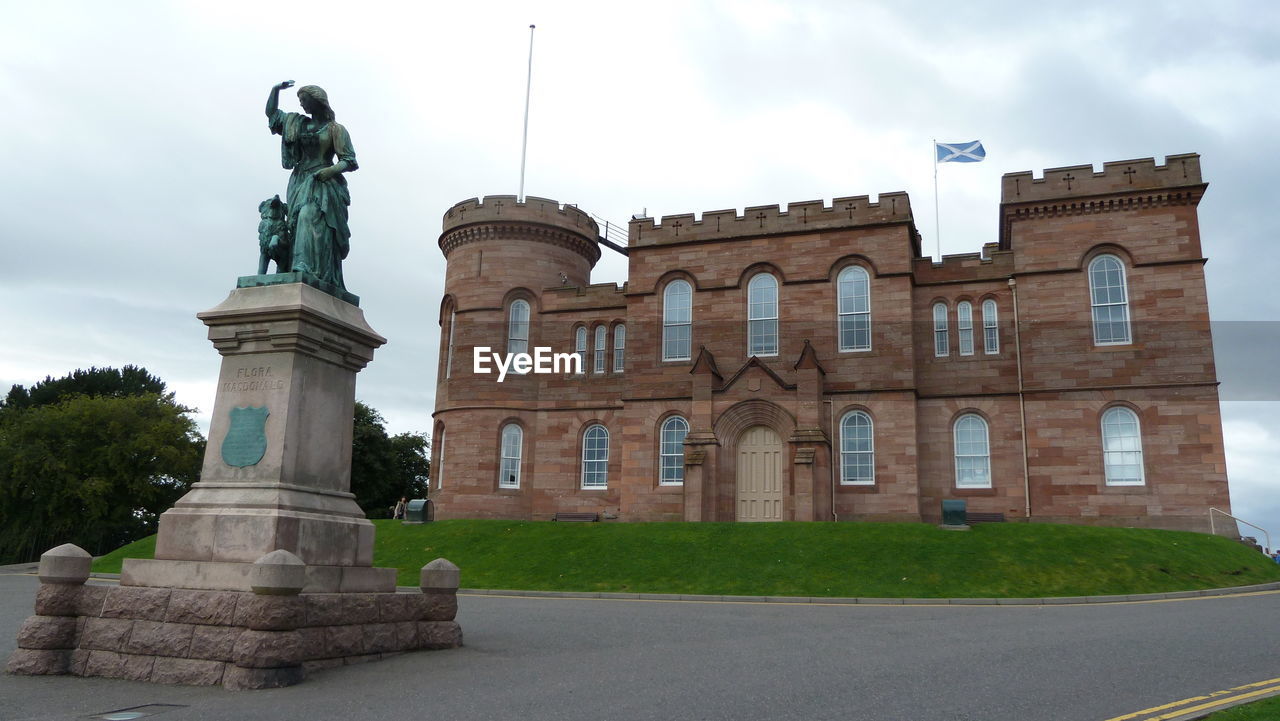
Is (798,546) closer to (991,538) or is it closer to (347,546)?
(991,538)

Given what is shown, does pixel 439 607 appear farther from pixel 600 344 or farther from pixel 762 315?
pixel 600 344

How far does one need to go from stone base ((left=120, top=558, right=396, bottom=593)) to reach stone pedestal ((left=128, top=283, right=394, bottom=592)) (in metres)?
0.01

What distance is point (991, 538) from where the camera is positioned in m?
23.0

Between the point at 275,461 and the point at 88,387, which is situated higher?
the point at 88,387

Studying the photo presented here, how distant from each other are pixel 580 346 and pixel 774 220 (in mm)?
9648

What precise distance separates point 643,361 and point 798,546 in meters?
11.8

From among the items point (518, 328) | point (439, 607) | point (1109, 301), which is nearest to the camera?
point (439, 607)

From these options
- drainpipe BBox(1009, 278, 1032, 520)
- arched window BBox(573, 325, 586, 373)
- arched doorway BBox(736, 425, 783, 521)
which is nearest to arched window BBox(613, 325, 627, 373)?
arched window BBox(573, 325, 586, 373)

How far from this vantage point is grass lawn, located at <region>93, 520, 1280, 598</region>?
770 inches

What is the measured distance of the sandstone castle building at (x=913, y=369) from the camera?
28.1 m

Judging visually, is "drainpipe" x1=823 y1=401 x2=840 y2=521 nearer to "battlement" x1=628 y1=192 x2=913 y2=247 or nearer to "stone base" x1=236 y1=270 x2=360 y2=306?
"battlement" x1=628 y1=192 x2=913 y2=247

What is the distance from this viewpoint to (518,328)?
121 ft

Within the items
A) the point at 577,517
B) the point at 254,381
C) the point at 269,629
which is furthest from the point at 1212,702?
the point at 577,517

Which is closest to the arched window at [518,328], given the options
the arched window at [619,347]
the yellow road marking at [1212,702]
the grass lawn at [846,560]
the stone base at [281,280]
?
the arched window at [619,347]
